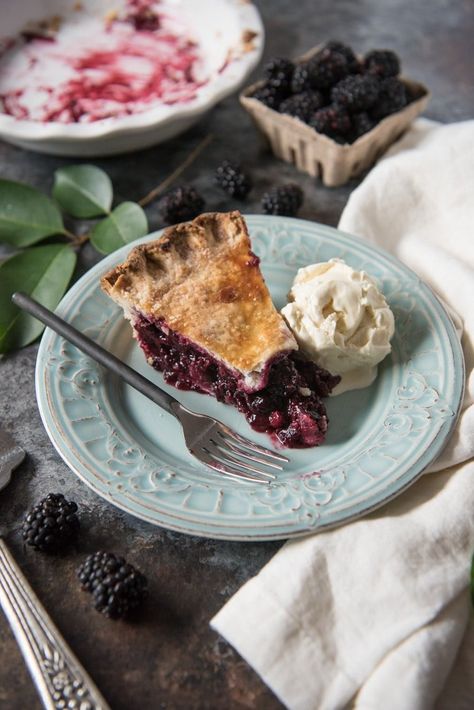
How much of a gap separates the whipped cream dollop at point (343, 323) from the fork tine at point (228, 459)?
474 millimetres

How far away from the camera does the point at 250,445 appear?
2.42m

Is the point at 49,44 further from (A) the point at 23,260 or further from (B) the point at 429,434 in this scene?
(B) the point at 429,434

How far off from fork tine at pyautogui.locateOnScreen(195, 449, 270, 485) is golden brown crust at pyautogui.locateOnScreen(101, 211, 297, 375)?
0.32 meters

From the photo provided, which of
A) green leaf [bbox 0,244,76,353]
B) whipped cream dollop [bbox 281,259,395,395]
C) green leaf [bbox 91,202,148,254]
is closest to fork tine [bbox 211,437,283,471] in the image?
whipped cream dollop [bbox 281,259,395,395]

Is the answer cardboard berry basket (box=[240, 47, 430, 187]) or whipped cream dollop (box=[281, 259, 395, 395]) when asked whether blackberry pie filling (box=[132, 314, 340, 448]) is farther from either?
cardboard berry basket (box=[240, 47, 430, 187])

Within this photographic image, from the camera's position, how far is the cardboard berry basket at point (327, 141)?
3340 millimetres

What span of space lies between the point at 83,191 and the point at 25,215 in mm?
308

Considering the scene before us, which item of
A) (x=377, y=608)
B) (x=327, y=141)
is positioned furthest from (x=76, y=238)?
(x=377, y=608)

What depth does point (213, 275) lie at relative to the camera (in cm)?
267

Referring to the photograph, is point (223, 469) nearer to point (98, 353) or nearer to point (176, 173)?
point (98, 353)

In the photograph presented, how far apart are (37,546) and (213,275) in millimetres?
1134

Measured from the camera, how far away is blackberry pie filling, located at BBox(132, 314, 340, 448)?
245 centimetres

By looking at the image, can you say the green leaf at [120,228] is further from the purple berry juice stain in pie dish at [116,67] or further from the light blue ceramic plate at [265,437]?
the purple berry juice stain in pie dish at [116,67]

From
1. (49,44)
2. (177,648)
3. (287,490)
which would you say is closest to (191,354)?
(287,490)
